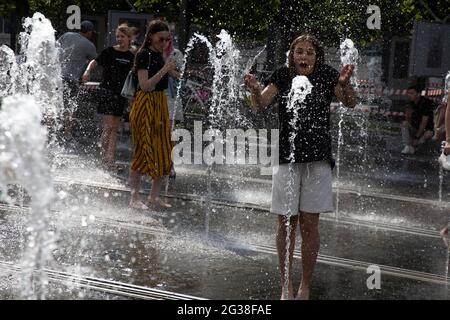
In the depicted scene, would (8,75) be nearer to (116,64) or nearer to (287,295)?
(116,64)

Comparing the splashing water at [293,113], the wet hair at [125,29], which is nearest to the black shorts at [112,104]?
the wet hair at [125,29]

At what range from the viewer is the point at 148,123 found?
812 cm

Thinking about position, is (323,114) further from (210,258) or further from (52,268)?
(52,268)

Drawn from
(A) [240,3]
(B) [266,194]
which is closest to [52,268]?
(B) [266,194]

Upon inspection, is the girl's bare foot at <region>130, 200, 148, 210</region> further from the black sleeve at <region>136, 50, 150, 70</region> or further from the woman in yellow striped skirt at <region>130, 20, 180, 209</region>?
the black sleeve at <region>136, 50, 150, 70</region>

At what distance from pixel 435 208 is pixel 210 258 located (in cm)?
351

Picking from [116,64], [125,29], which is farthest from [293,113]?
[116,64]

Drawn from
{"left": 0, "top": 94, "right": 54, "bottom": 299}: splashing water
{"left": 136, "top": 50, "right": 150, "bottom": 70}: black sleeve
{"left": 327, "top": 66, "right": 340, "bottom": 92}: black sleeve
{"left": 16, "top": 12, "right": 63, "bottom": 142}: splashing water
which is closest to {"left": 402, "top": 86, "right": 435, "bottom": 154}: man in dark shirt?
{"left": 16, "top": 12, "right": 63, "bottom": 142}: splashing water

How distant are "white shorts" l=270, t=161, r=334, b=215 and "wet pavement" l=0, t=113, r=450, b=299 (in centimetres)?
59

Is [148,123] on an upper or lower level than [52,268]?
upper

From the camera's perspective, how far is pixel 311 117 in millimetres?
5332

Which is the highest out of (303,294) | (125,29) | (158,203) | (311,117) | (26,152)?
(125,29)

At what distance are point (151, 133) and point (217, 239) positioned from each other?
5.20ft

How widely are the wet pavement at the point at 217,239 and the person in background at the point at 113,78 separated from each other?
1.44 ft
